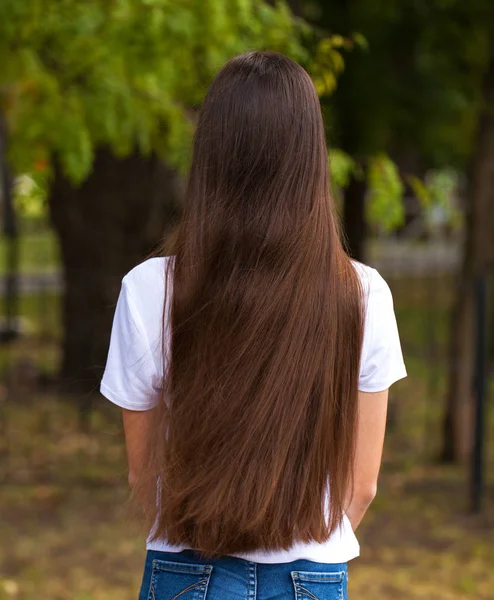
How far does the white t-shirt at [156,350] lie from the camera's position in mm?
1599

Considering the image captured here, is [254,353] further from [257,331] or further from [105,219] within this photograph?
[105,219]

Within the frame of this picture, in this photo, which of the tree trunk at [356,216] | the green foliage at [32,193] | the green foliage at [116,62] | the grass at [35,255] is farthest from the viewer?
the grass at [35,255]

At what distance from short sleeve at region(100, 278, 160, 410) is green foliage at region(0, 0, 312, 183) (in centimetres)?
181

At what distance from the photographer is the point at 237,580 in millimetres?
1592

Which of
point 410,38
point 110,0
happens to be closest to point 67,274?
point 410,38

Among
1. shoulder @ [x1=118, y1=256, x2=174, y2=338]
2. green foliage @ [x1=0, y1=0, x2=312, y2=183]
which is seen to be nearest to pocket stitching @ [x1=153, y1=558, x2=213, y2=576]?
shoulder @ [x1=118, y1=256, x2=174, y2=338]

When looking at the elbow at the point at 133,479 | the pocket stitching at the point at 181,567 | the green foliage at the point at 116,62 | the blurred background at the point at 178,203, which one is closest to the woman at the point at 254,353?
the pocket stitching at the point at 181,567

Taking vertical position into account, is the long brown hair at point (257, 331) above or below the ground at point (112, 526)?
above

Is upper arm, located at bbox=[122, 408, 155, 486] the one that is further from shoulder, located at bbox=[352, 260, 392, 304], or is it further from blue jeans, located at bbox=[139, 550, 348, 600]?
shoulder, located at bbox=[352, 260, 392, 304]

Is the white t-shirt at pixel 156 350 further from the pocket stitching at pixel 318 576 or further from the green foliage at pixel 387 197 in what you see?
the green foliage at pixel 387 197

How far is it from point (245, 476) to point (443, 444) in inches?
200

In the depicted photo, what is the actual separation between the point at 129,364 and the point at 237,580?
432mm

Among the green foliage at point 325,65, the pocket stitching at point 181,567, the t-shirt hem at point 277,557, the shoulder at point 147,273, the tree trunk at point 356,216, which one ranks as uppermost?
the green foliage at point 325,65

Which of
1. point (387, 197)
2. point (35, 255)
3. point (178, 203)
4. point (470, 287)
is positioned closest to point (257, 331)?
point (387, 197)
